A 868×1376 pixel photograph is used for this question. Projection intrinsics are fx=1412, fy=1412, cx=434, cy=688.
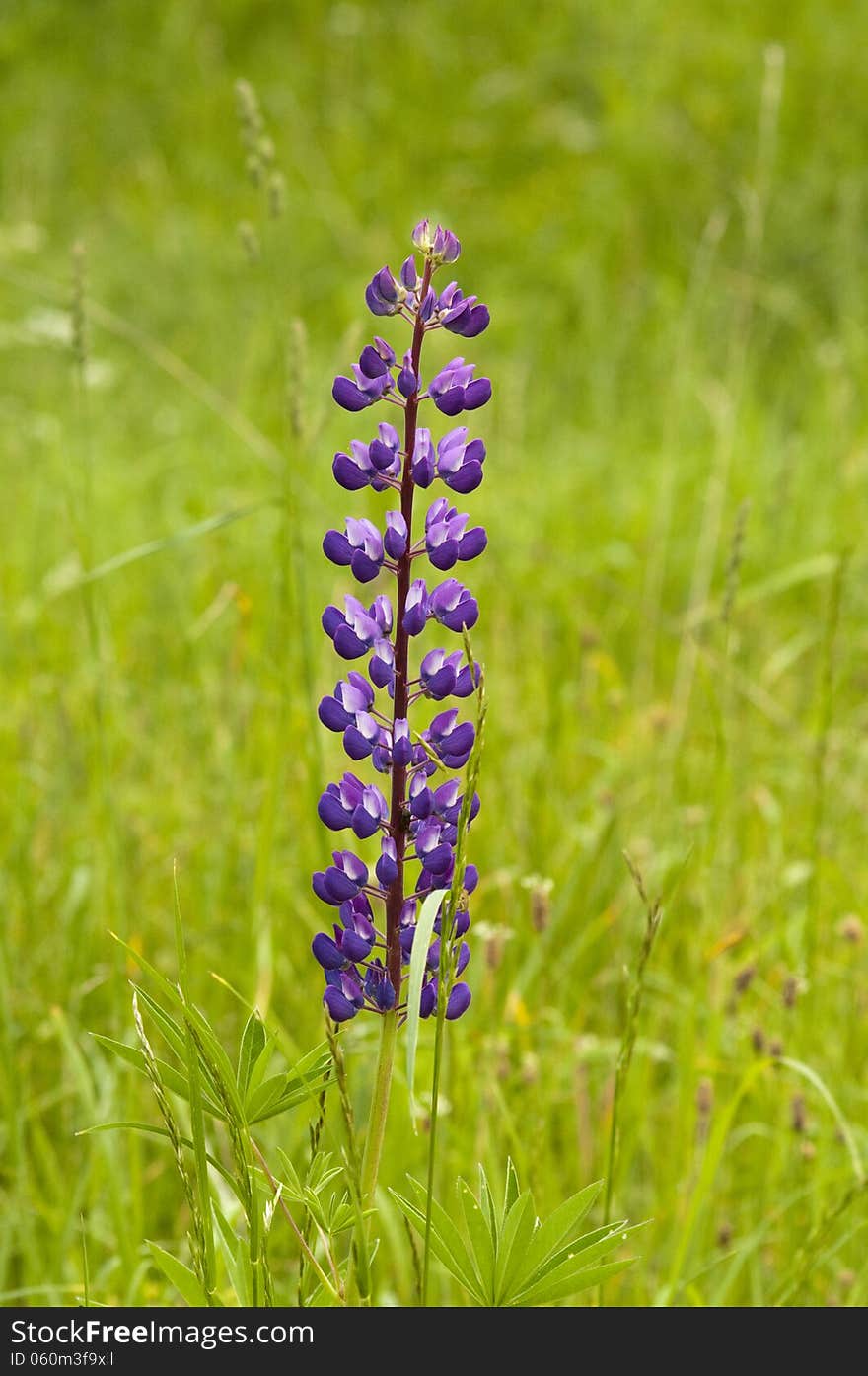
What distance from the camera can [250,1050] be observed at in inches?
48.4

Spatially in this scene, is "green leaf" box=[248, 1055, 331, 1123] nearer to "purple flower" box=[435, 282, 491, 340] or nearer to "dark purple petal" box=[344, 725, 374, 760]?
"dark purple petal" box=[344, 725, 374, 760]

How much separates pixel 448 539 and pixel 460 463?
0.23ft

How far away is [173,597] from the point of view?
14.7 feet

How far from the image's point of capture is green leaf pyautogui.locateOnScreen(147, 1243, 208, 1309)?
1189 millimetres

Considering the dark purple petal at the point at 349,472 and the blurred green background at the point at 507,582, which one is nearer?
the dark purple petal at the point at 349,472

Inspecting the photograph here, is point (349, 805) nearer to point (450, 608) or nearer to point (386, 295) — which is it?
point (450, 608)

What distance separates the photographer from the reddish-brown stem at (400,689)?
121cm

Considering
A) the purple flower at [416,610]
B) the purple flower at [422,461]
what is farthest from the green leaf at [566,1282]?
the purple flower at [422,461]

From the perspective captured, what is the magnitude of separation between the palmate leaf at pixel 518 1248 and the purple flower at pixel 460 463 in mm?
593

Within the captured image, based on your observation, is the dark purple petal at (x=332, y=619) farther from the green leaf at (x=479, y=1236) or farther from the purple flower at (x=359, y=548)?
the green leaf at (x=479, y=1236)

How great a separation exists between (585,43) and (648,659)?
6.14m

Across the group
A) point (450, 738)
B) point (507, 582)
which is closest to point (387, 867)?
point (450, 738)

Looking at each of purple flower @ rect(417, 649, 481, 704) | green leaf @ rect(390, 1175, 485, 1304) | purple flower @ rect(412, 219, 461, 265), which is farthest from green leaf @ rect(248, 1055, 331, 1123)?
purple flower @ rect(412, 219, 461, 265)

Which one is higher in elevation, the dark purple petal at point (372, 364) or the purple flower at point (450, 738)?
the dark purple petal at point (372, 364)
